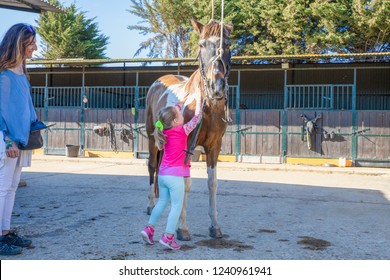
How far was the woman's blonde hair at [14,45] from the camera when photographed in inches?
126

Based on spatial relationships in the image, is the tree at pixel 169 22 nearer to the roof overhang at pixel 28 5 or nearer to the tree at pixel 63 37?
the tree at pixel 63 37

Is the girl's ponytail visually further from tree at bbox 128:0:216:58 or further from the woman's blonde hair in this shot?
tree at bbox 128:0:216:58

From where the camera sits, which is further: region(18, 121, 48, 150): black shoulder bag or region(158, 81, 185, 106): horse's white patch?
region(158, 81, 185, 106): horse's white patch

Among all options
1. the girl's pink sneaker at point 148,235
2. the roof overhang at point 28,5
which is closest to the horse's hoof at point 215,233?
the girl's pink sneaker at point 148,235

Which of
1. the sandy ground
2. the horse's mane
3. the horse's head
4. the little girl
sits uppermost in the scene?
the horse's mane

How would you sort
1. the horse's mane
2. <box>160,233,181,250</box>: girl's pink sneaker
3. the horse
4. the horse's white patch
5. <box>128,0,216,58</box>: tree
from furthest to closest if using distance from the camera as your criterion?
1. <box>128,0,216,58</box>: tree
2. the horse's white patch
3. the horse's mane
4. the horse
5. <box>160,233,181,250</box>: girl's pink sneaker

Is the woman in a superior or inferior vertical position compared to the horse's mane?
inferior

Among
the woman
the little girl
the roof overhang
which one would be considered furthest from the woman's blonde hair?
the roof overhang

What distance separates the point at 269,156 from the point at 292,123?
136cm

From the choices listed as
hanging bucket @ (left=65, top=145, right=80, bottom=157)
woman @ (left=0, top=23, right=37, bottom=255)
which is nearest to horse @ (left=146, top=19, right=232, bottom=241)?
woman @ (left=0, top=23, right=37, bottom=255)

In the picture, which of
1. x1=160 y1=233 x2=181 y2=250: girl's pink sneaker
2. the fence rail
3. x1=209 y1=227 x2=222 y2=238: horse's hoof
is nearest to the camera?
x1=160 y1=233 x2=181 y2=250: girl's pink sneaker

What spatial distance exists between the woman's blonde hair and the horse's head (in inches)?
59.1

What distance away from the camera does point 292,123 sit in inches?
524

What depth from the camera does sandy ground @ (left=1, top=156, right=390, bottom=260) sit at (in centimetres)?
331
